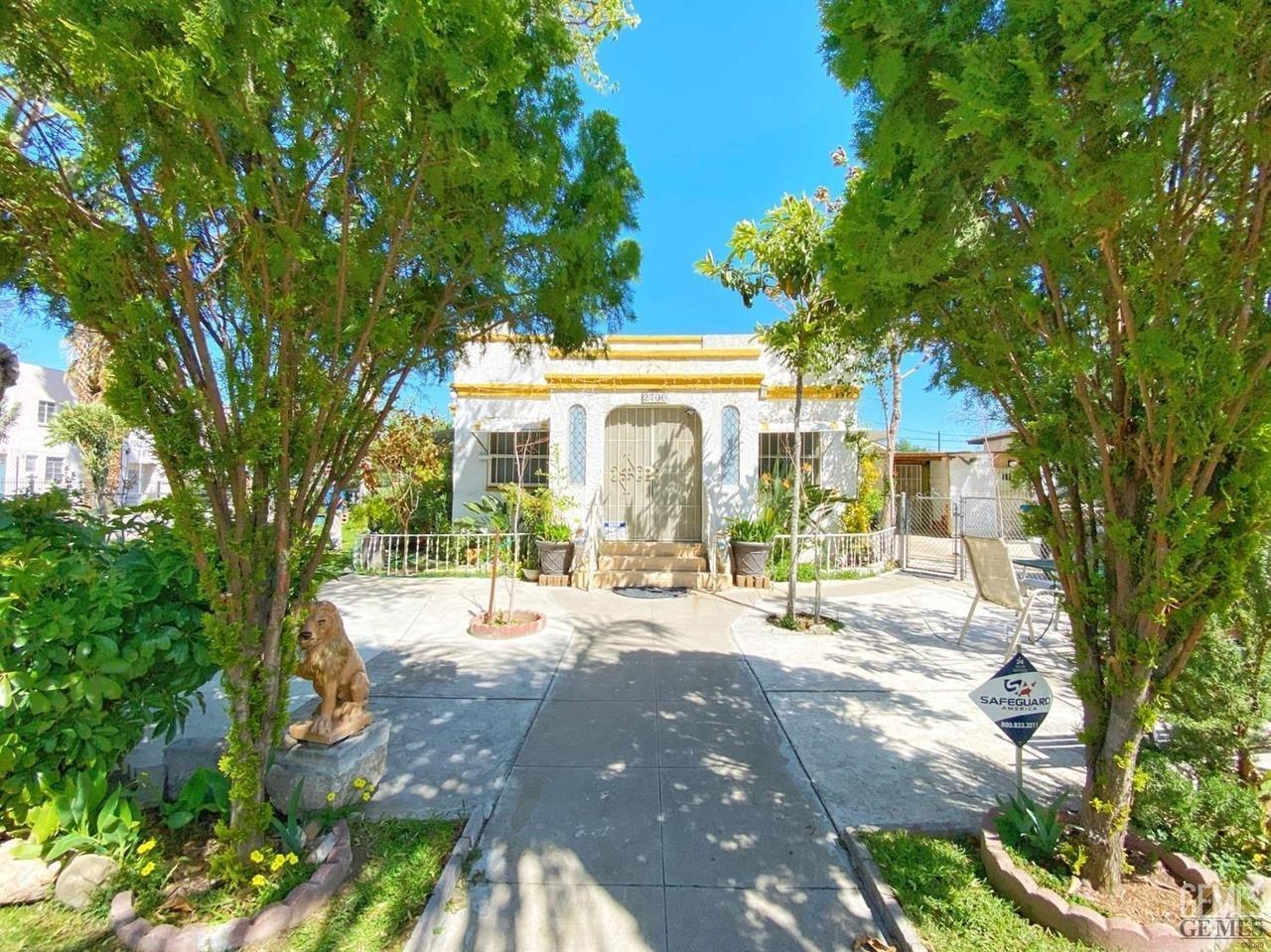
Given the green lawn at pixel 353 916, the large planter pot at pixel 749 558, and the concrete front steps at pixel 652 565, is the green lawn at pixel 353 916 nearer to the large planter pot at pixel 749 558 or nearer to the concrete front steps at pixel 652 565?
the concrete front steps at pixel 652 565

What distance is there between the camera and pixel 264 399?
193cm

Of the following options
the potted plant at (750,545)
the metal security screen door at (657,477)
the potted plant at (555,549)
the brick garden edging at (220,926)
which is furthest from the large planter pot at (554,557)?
the brick garden edging at (220,926)

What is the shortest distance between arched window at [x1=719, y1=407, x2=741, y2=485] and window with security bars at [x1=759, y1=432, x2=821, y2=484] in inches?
64.5

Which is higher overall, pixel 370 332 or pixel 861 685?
pixel 370 332

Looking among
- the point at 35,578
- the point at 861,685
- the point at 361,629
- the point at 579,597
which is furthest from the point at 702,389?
the point at 35,578

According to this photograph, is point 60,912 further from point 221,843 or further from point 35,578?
point 35,578

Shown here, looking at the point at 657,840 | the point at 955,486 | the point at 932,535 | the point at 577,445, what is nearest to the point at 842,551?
the point at 577,445

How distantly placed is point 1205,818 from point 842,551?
7.60 metres

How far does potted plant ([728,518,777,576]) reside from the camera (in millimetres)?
8227

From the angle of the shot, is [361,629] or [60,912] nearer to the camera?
[60,912]

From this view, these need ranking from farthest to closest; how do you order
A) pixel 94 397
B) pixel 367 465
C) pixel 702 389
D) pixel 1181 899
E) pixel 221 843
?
pixel 94 397
pixel 367 465
pixel 702 389
pixel 221 843
pixel 1181 899

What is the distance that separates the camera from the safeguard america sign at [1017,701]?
2.33 meters

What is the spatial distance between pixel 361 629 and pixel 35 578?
164 inches

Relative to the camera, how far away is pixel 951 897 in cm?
204
